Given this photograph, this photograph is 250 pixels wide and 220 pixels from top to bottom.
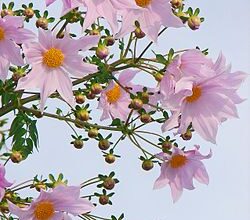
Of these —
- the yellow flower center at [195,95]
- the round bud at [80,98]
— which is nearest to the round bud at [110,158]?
the round bud at [80,98]

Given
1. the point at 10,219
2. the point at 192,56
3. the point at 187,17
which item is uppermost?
the point at 187,17

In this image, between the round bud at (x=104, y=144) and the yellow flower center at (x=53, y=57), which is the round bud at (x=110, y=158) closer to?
the round bud at (x=104, y=144)

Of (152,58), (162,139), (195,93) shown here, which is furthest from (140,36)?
(162,139)

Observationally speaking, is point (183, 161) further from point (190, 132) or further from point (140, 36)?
point (140, 36)

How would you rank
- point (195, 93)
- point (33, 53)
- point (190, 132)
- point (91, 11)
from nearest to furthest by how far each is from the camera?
point (91, 11), point (33, 53), point (195, 93), point (190, 132)

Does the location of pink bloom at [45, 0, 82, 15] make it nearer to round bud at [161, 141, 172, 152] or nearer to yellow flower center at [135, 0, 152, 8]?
yellow flower center at [135, 0, 152, 8]

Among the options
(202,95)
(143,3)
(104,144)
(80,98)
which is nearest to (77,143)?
(104,144)

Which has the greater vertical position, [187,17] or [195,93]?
[187,17]

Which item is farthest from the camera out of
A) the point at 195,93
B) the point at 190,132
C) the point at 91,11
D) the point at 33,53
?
the point at 190,132
